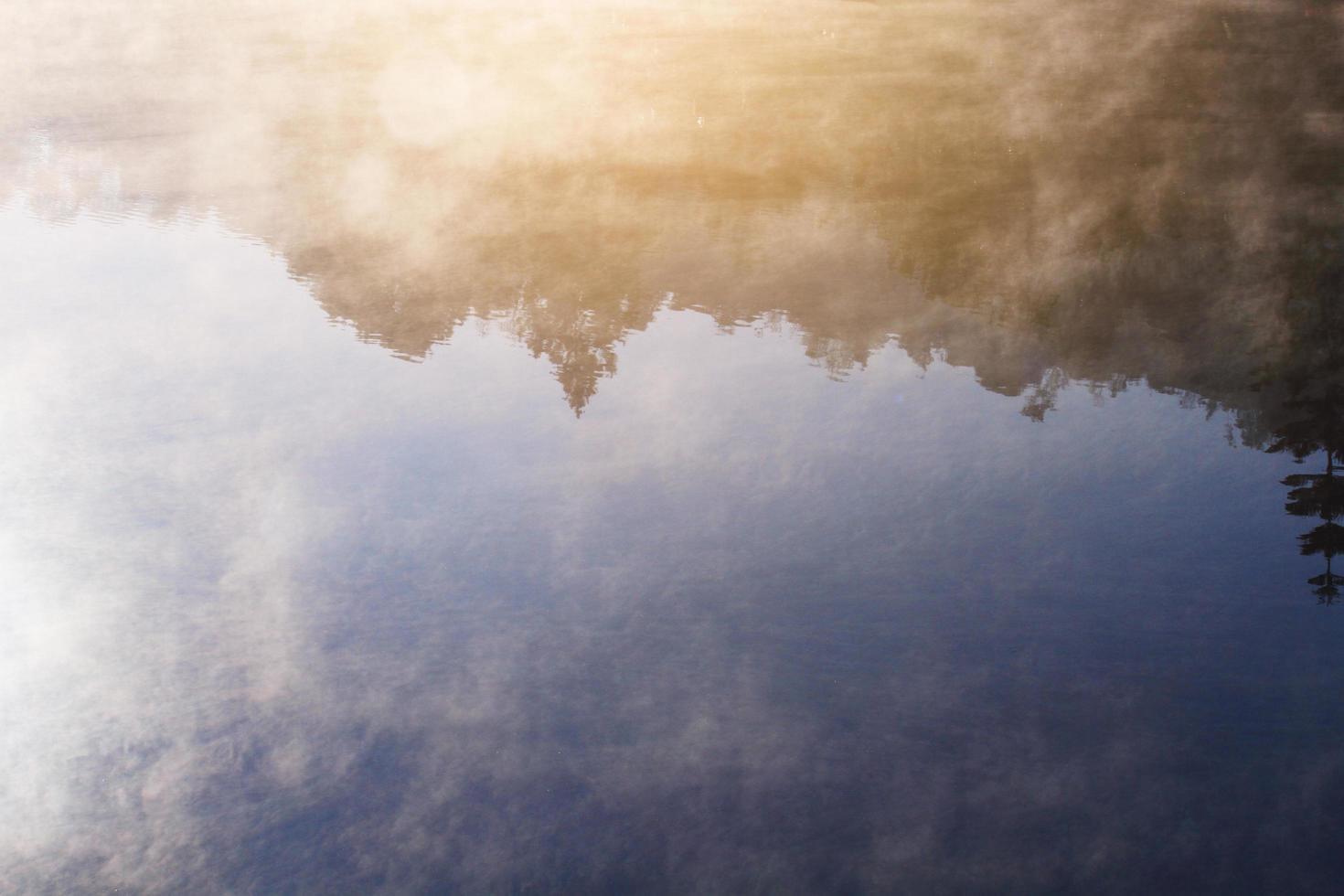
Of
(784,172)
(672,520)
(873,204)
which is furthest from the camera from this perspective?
(784,172)

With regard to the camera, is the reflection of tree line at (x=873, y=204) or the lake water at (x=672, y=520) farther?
the reflection of tree line at (x=873, y=204)

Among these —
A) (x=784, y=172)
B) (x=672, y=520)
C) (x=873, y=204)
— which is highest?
(x=784, y=172)

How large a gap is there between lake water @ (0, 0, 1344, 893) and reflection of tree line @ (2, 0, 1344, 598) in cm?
15

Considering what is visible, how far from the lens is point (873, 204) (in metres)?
22.7

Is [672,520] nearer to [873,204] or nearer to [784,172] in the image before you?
[873,204]

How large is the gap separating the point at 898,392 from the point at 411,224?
10921 mm

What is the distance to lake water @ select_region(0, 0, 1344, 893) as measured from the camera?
8.66m

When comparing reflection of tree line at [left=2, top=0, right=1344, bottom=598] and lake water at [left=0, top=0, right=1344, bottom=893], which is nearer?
lake water at [left=0, top=0, right=1344, bottom=893]

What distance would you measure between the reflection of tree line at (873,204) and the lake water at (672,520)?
0.15m

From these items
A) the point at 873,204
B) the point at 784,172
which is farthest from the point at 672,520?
the point at 784,172

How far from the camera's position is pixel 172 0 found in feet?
161

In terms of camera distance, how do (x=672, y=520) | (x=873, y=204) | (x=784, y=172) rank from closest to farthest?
(x=672, y=520) < (x=873, y=204) < (x=784, y=172)

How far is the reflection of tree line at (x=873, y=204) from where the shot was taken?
651 inches

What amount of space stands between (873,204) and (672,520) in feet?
41.7
